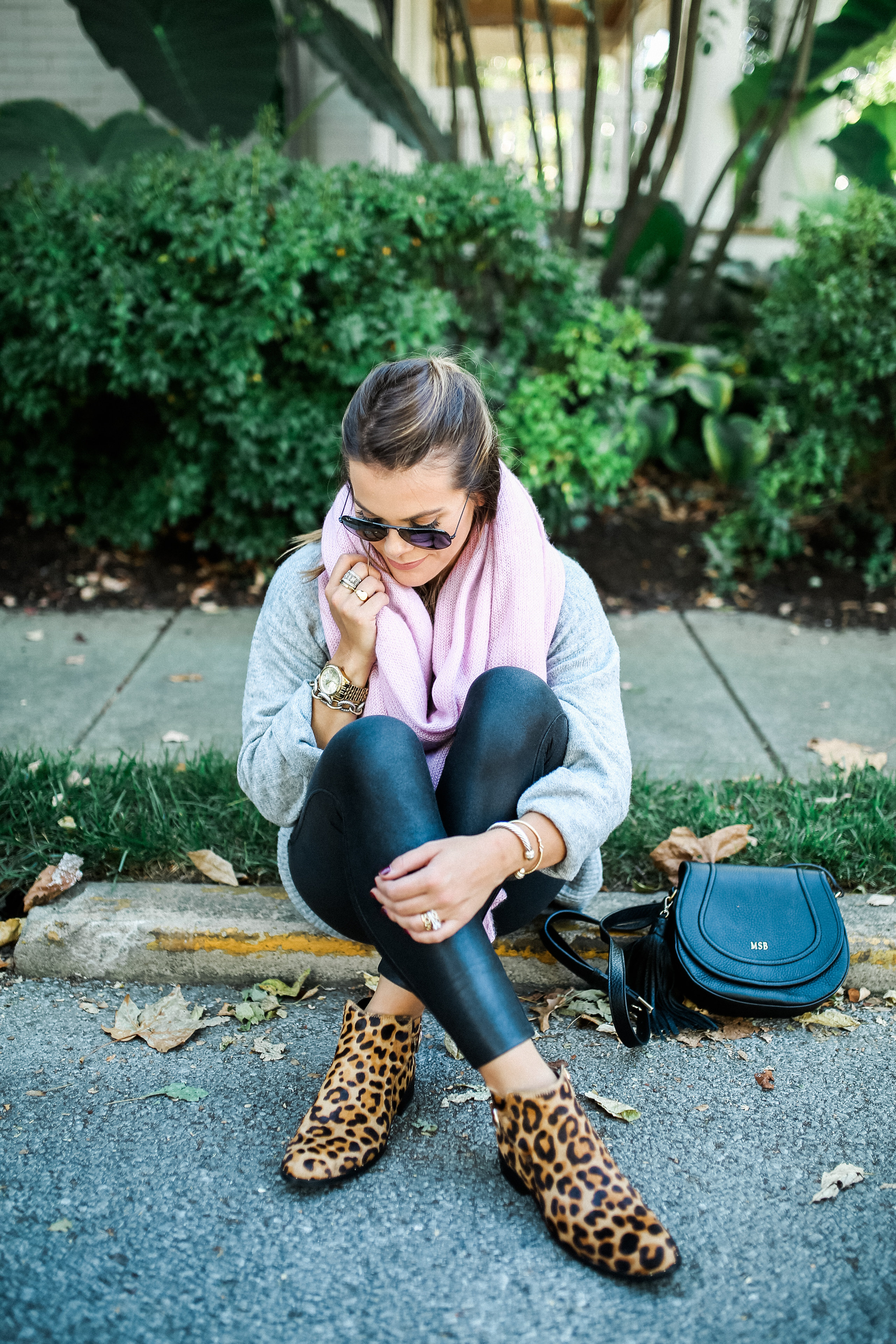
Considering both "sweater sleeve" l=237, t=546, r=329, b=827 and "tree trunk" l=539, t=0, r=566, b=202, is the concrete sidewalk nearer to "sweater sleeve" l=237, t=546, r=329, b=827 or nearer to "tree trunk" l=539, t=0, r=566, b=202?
"sweater sleeve" l=237, t=546, r=329, b=827

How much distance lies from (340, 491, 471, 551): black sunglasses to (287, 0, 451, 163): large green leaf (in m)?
4.28

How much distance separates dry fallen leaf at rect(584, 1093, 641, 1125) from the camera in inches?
76.9

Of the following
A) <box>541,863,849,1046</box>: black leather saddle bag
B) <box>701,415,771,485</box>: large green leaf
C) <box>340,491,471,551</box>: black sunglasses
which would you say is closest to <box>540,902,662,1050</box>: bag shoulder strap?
<box>541,863,849,1046</box>: black leather saddle bag

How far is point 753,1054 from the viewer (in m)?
2.12

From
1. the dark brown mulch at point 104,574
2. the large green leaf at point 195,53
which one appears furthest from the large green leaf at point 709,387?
the large green leaf at point 195,53

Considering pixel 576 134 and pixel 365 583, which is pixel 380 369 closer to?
pixel 365 583

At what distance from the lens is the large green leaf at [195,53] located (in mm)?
5488

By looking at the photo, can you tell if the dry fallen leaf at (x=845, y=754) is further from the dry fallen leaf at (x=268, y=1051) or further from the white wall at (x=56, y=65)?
the white wall at (x=56, y=65)

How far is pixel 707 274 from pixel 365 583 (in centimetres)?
449

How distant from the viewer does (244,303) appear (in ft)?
13.0

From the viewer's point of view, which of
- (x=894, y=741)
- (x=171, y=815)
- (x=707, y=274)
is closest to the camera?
(x=171, y=815)

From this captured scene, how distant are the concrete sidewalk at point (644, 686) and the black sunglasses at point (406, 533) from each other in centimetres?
133

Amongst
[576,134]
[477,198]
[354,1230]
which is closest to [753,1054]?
[354,1230]

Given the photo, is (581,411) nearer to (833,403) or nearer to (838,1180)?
(833,403)
